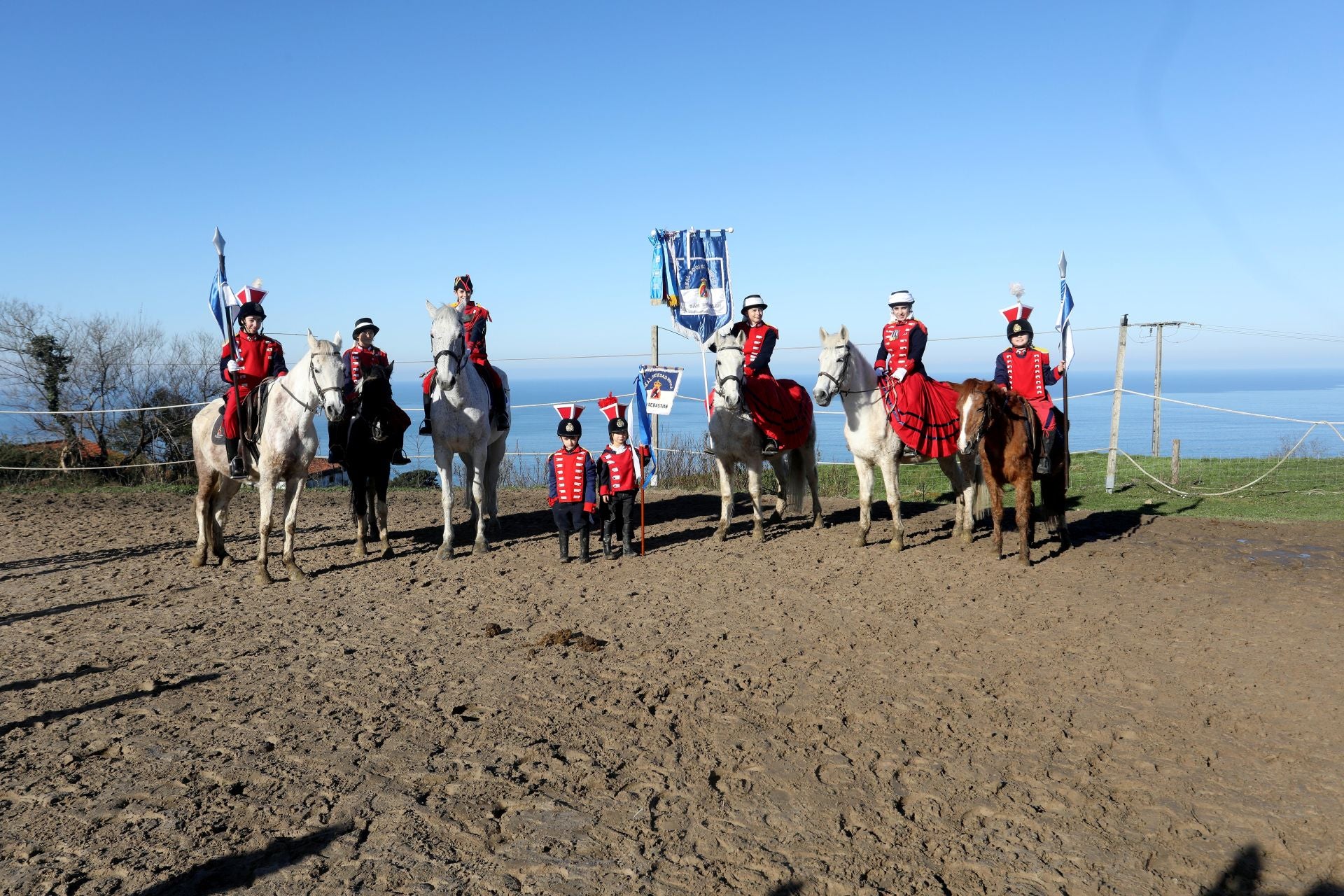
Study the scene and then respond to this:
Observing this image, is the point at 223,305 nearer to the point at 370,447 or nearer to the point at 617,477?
the point at 370,447

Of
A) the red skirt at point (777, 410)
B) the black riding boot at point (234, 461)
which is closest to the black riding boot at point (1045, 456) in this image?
the red skirt at point (777, 410)

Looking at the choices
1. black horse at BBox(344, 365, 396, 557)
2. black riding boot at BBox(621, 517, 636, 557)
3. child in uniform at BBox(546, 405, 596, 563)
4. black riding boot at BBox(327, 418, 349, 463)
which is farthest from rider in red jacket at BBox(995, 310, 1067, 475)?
black riding boot at BBox(327, 418, 349, 463)

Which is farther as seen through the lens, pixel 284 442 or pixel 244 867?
pixel 284 442

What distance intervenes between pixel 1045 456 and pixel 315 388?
6.81m

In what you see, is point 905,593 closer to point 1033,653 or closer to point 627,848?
point 1033,653

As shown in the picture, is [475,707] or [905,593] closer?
[475,707]

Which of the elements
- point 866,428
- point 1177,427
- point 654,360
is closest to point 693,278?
point 654,360

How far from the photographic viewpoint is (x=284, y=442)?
8570 mm

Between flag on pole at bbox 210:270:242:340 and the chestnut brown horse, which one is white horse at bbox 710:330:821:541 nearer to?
the chestnut brown horse

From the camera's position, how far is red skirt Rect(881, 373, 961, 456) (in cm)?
926

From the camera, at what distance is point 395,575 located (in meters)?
8.81

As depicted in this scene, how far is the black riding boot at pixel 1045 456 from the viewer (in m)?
8.88

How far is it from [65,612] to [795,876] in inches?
262

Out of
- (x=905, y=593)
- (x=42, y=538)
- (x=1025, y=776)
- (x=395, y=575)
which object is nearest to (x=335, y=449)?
(x=395, y=575)
